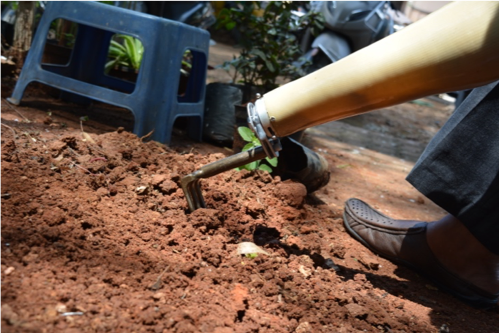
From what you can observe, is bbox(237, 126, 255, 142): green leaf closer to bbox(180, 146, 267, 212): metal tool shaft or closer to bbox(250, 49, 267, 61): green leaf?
bbox(180, 146, 267, 212): metal tool shaft

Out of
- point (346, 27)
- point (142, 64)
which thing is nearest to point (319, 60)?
Answer: point (346, 27)

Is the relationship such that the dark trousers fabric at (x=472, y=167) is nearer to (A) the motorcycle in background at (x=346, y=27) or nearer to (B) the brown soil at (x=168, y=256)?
(B) the brown soil at (x=168, y=256)

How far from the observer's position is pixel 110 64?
Answer: 344 cm

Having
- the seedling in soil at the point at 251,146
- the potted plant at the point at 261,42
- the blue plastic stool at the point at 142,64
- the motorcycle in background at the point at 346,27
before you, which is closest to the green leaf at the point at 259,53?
the potted plant at the point at 261,42

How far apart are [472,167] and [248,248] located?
78 cm

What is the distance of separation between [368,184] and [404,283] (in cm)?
133

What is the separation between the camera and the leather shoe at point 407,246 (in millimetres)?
1717

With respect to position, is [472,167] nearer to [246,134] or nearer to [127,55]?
[246,134]

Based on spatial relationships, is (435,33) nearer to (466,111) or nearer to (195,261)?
(466,111)

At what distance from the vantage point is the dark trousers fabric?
155 cm

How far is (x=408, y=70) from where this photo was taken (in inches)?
48.0

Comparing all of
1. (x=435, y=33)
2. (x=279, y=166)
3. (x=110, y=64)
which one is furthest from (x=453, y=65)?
(x=110, y=64)

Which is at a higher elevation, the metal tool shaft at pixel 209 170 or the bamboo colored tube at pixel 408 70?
the bamboo colored tube at pixel 408 70

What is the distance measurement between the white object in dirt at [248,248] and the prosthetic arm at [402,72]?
0.34 metres
